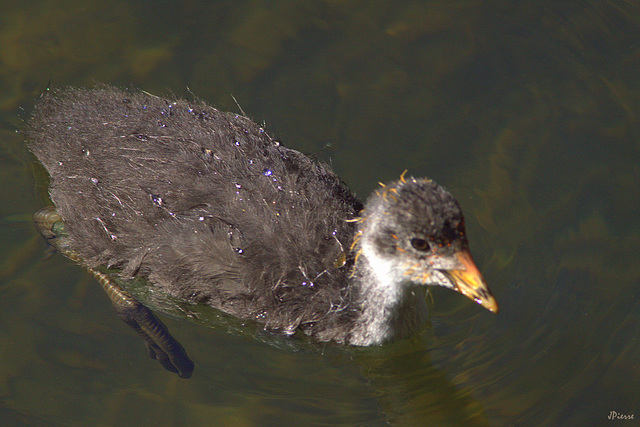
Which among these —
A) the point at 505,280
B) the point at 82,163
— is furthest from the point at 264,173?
the point at 505,280

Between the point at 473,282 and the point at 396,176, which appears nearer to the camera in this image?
the point at 473,282

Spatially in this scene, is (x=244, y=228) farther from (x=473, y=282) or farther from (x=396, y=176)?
(x=396, y=176)

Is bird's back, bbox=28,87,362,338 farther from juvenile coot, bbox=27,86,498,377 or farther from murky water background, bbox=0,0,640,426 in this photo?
murky water background, bbox=0,0,640,426

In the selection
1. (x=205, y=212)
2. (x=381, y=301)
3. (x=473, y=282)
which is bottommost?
(x=381, y=301)

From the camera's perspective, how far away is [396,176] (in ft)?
19.1

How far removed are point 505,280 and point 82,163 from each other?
305cm

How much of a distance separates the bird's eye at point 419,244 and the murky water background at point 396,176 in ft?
3.33

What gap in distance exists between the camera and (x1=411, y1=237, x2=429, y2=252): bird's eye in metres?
4.18

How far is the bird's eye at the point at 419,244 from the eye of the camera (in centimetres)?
418

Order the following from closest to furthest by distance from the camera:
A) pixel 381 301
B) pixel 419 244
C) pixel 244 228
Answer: pixel 419 244 → pixel 244 228 → pixel 381 301

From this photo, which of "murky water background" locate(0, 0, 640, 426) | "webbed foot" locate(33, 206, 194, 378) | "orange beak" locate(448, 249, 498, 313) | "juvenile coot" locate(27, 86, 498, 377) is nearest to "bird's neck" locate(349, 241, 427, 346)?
"juvenile coot" locate(27, 86, 498, 377)

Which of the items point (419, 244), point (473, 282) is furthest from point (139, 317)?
point (473, 282)

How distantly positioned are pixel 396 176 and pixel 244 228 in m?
1.81

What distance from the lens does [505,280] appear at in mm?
5246
